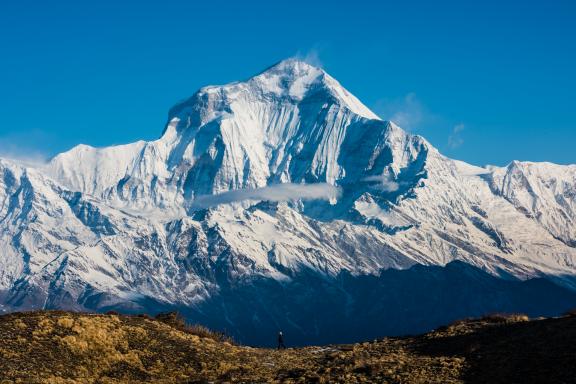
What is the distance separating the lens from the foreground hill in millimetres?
50156

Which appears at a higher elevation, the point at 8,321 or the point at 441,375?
the point at 8,321

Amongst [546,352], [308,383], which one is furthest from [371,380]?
[546,352]

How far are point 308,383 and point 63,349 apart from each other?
1536 cm

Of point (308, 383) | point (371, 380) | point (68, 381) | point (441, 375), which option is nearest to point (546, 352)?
point (441, 375)

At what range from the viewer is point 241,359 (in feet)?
195

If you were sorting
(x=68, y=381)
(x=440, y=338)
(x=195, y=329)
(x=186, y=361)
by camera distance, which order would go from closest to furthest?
(x=68, y=381) → (x=186, y=361) → (x=440, y=338) → (x=195, y=329)

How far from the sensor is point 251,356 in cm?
6122

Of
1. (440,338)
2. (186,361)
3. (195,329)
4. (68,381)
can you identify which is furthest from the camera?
(195,329)

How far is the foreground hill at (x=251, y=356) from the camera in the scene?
50.2 meters

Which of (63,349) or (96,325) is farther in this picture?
(96,325)

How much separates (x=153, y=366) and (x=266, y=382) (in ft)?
25.0

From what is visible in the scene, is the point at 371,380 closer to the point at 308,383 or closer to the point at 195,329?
the point at 308,383

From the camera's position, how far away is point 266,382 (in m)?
52.2

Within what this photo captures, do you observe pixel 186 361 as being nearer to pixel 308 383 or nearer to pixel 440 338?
pixel 308 383
